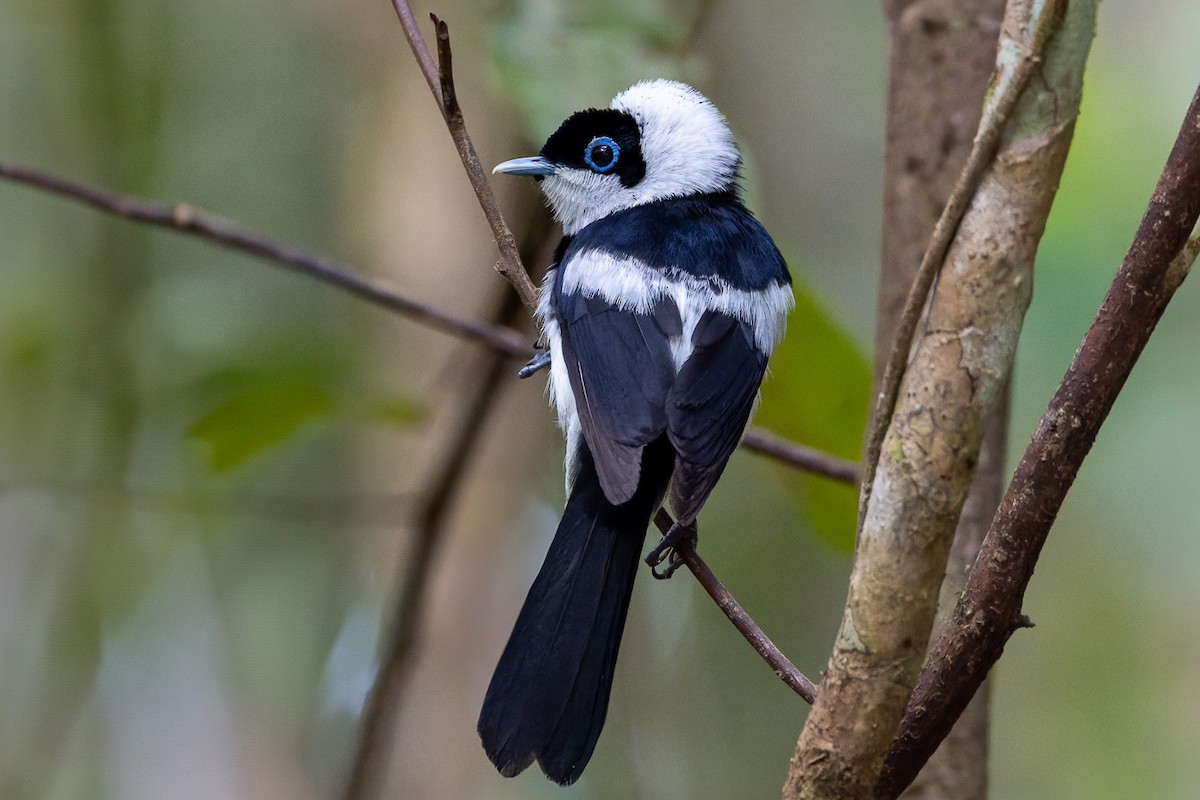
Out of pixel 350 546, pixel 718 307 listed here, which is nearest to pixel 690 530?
pixel 718 307

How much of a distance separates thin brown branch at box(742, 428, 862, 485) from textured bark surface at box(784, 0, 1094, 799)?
1.08 metres

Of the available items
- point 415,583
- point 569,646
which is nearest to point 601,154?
point 415,583

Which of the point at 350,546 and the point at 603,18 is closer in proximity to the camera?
the point at 603,18

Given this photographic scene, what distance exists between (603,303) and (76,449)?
2244 mm

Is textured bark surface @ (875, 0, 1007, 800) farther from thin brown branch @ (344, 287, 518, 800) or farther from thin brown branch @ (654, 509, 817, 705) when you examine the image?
thin brown branch @ (344, 287, 518, 800)

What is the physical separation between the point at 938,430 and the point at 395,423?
1.92 m

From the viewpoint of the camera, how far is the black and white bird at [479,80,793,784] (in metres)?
1.96

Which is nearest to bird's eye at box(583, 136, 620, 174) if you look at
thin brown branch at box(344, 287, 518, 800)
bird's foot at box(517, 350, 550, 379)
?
thin brown branch at box(344, 287, 518, 800)

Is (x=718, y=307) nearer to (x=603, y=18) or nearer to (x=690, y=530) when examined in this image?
(x=690, y=530)

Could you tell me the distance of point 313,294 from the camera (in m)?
4.71

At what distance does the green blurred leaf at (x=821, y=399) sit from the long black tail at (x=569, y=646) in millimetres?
645

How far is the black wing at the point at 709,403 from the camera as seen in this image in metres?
2.11

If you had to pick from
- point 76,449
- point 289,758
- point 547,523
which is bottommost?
point 289,758

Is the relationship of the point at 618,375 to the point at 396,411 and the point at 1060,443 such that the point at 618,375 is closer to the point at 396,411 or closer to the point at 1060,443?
the point at 396,411
